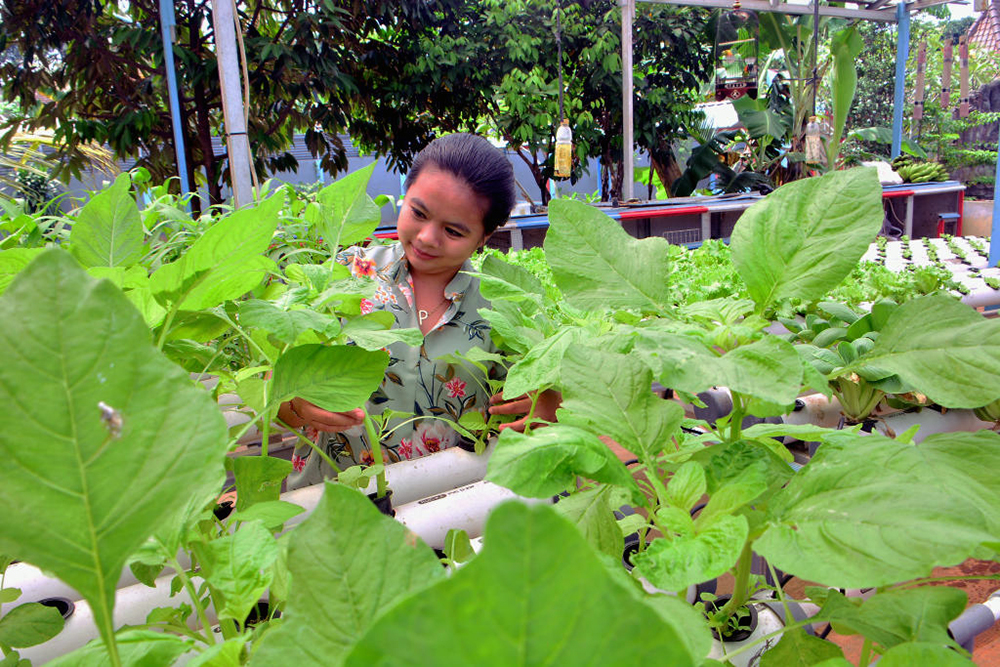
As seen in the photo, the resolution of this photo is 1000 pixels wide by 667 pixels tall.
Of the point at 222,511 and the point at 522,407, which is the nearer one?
the point at 222,511

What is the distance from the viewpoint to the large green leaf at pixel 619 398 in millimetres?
301

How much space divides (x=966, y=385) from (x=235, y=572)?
328 mm

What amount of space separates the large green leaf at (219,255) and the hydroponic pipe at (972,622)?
480mm

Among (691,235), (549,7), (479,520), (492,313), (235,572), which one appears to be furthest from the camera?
(549,7)

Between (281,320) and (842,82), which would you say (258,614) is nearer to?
(281,320)

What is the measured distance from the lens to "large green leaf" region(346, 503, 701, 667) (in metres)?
0.11

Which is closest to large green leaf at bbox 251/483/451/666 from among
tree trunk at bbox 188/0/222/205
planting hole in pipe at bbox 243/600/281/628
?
planting hole in pipe at bbox 243/600/281/628

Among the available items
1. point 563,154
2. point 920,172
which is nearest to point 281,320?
point 563,154

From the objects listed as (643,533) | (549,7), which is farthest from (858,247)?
(549,7)

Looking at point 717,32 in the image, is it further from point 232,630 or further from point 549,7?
point 232,630

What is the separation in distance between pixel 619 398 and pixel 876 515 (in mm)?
115

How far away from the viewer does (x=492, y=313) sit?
49cm

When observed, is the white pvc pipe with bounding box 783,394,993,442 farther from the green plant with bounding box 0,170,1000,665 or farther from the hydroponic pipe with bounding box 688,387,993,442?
the green plant with bounding box 0,170,1000,665

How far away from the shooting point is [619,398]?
305 millimetres
